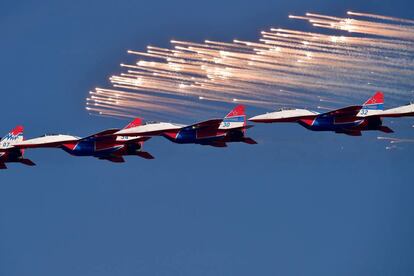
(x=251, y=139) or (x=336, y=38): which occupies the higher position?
(x=336, y=38)

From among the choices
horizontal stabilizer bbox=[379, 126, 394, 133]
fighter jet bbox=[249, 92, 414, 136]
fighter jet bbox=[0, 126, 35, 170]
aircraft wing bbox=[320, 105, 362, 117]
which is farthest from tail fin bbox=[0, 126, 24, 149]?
horizontal stabilizer bbox=[379, 126, 394, 133]

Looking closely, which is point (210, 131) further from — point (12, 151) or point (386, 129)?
point (12, 151)

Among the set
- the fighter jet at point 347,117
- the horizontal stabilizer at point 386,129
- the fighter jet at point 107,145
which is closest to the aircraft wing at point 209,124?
the fighter jet at point 347,117

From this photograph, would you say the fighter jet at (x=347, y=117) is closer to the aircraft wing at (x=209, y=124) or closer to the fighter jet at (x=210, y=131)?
the fighter jet at (x=210, y=131)

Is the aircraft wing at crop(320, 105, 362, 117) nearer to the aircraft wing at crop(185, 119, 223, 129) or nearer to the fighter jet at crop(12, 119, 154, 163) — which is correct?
the aircraft wing at crop(185, 119, 223, 129)

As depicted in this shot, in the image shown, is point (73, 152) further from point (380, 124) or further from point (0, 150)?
point (380, 124)

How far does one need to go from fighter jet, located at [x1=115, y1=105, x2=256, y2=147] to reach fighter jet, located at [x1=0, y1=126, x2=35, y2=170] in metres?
10.6

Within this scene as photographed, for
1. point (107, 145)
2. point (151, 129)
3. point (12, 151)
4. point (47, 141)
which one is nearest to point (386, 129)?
point (151, 129)

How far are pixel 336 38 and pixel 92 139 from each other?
75.2 ft

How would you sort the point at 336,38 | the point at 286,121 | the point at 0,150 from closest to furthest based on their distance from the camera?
the point at 336,38 < the point at 286,121 < the point at 0,150

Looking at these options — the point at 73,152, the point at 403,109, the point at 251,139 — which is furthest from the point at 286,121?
the point at 73,152

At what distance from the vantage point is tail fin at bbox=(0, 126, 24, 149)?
109125 mm

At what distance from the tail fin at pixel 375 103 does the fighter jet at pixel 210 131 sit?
9.30 metres

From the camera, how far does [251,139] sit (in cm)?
10019
